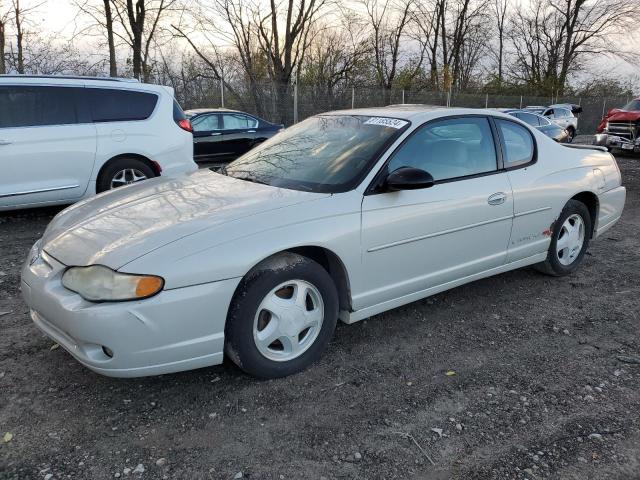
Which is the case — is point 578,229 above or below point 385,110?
below

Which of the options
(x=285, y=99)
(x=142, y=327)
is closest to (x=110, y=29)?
(x=285, y=99)

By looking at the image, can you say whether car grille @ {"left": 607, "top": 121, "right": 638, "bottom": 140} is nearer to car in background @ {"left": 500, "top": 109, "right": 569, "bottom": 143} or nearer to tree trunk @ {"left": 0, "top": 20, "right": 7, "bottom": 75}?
car in background @ {"left": 500, "top": 109, "right": 569, "bottom": 143}

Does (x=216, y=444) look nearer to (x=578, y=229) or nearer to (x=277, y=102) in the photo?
(x=578, y=229)

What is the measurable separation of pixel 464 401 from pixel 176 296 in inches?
63.8

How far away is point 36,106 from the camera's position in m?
6.12

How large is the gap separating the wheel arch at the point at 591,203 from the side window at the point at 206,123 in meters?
9.08

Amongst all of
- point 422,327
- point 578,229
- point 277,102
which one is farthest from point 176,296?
point 277,102

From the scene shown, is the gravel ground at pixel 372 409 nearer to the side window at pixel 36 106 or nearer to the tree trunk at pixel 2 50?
the side window at pixel 36 106

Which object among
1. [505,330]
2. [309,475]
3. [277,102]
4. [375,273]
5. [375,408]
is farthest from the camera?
[277,102]

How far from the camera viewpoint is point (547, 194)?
167 inches

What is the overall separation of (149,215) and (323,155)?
122cm

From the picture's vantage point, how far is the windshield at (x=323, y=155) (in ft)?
10.8

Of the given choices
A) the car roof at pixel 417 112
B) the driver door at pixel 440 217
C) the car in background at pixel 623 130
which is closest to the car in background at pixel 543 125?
the car in background at pixel 623 130

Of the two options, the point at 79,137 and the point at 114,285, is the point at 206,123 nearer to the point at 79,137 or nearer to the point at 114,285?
the point at 79,137
